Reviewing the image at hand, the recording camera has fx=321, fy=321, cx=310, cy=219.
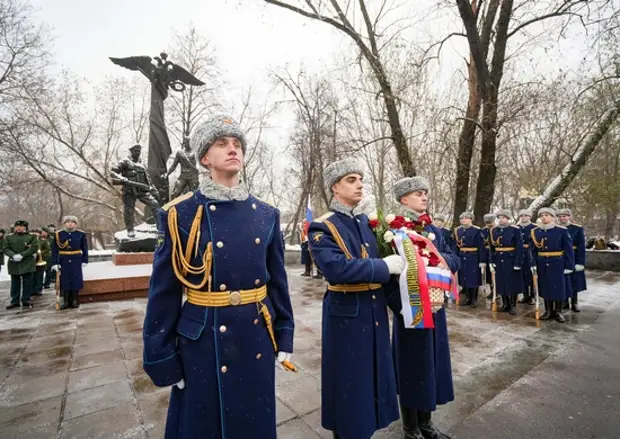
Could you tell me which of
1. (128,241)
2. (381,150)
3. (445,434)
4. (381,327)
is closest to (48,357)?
(381,327)

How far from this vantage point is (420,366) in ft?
8.23

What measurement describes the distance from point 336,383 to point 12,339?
19.9ft

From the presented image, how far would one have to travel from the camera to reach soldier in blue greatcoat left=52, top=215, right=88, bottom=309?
7238mm

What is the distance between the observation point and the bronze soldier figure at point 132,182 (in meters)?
9.97

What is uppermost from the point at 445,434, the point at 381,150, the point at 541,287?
the point at 381,150

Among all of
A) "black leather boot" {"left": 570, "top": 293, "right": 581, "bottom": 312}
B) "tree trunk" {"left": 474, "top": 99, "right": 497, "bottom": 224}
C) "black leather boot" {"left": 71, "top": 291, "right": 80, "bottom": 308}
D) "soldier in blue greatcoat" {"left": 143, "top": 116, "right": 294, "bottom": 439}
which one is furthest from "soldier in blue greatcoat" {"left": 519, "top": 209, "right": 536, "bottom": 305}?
"black leather boot" {"left": 71, "top": 291, "right": 80, "bottom": 308}

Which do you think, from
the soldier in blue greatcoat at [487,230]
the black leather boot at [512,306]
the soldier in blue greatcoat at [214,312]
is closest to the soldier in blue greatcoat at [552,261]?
the black leather boot at [512,306]

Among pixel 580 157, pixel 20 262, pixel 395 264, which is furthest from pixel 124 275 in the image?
pixel 580 157

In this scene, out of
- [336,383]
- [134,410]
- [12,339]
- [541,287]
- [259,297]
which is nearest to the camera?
[259,297]

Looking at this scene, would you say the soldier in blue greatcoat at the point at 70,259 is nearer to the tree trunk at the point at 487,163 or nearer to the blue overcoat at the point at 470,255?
the blue overcoat at the point at 470,255

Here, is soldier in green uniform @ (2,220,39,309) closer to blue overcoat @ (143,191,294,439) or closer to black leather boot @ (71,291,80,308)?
black leather boot @ (71,291,80,308)

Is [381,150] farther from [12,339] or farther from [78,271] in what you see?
[12,339]

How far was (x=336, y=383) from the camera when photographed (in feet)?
7.43

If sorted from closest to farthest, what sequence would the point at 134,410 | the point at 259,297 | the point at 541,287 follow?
the point at 259,297 → the point at 134,410 → the point at 541,287
